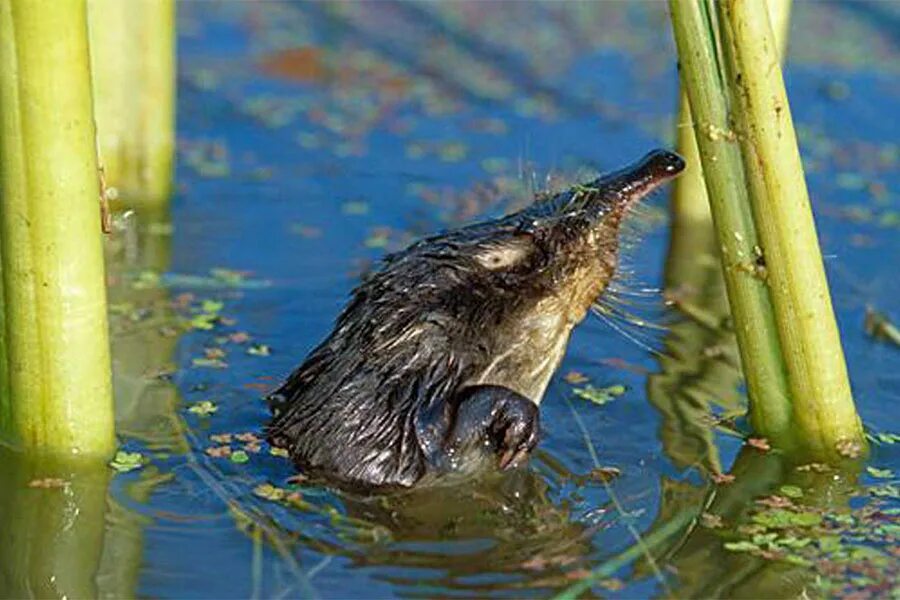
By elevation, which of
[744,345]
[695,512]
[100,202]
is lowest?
[695,512]

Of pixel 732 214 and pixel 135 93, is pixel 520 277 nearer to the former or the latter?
pixel 732 214

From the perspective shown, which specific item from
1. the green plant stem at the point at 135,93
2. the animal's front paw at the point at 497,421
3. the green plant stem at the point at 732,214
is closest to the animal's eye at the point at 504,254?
the animal's front paw at the point at 497,421

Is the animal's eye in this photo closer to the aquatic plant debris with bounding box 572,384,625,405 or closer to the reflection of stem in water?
the reflection of stem in water

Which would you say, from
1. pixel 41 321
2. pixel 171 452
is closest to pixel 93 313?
pixel 41 321

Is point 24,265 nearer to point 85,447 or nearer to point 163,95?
point 85,447

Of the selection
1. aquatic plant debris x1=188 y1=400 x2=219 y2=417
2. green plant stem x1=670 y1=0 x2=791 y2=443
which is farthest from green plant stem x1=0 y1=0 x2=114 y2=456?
green plant stem x1=670 y1=0 x2=791 y2=443

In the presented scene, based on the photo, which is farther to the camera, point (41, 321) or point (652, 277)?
point (652, 277)

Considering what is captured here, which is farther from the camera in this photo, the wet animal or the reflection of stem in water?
the wet animal
